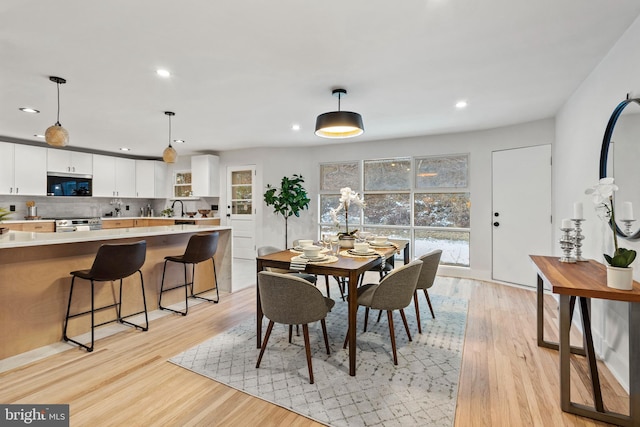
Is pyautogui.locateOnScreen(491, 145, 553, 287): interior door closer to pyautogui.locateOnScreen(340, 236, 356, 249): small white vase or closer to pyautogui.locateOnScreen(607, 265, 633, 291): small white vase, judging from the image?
pyautogui.locateOnScreen(340, 236, 356, 249): small white vase

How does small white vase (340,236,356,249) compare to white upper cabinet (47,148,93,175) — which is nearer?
small white vase (340,236,356,249)

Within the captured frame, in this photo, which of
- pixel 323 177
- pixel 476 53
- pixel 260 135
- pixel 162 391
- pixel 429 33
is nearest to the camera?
pixel 162 391

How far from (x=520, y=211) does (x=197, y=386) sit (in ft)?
14.7

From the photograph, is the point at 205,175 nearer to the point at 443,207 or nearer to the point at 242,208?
the point at 242,208

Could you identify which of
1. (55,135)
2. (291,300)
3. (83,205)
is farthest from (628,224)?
(83,205)

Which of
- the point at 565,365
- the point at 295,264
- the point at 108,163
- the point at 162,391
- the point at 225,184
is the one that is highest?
→ the point at 108,163

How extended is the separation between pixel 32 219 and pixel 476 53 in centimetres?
721

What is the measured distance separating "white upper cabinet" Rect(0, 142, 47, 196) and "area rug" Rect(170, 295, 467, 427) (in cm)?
526

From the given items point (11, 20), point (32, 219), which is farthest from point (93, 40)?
point (32, 219)

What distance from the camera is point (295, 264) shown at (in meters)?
2.25

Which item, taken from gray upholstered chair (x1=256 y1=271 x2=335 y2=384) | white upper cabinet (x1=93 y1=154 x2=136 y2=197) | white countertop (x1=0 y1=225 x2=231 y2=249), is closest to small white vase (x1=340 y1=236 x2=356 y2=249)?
gray upholstered chair (x1=256 y1=271 x2=335 y2=384)

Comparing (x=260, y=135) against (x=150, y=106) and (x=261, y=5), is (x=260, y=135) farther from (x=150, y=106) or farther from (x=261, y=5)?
(x=261, y=5)

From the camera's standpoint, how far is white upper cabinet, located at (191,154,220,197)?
6.62 m

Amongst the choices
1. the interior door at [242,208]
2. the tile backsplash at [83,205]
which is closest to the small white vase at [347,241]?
the interior door at [242,208]
